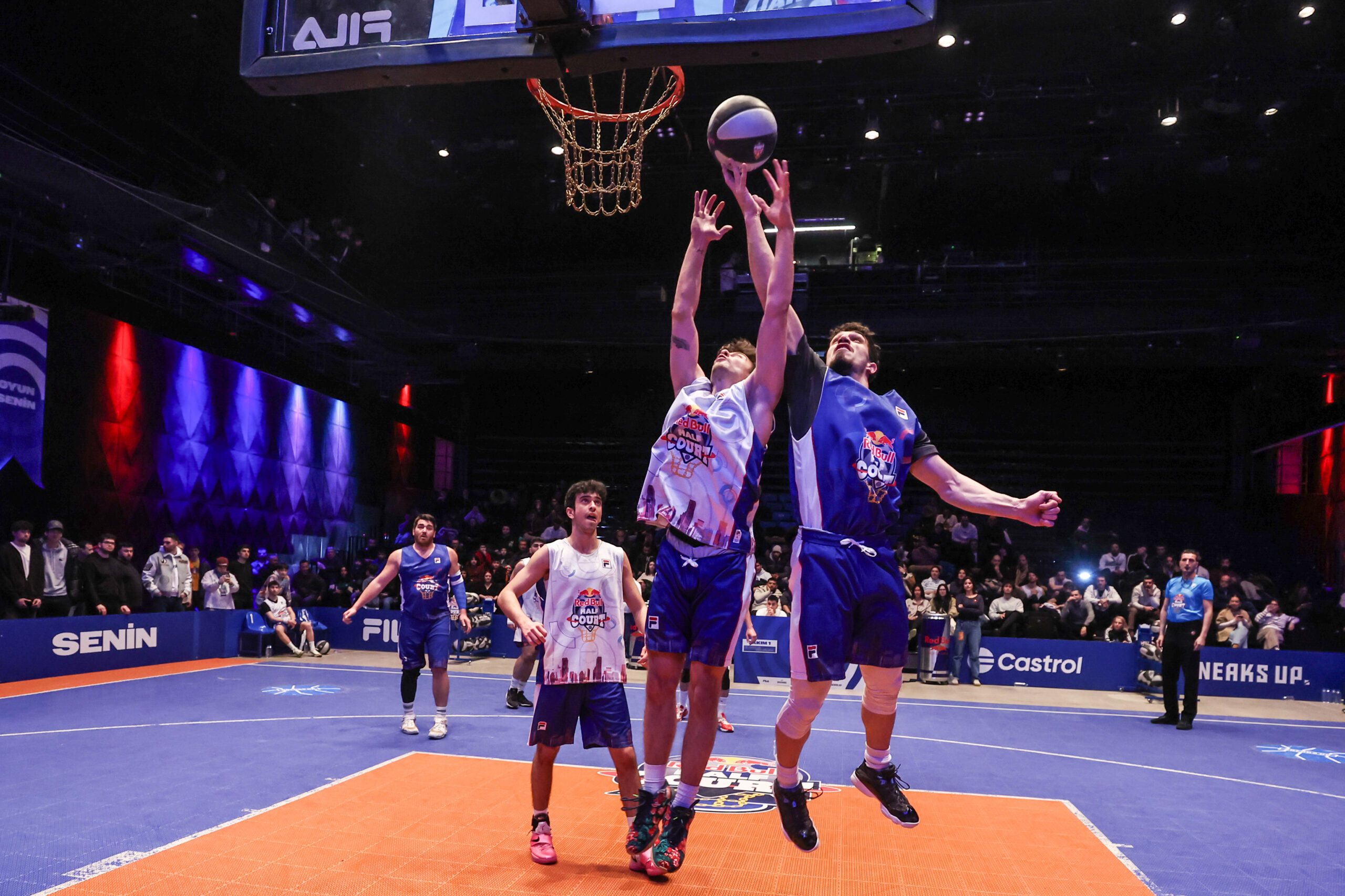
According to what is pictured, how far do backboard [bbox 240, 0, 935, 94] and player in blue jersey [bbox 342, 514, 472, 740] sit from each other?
197 inches

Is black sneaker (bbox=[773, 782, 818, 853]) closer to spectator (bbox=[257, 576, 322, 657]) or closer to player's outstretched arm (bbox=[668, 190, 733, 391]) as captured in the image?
player's outstretched arm (bbox=[668, 190, 733, 391])

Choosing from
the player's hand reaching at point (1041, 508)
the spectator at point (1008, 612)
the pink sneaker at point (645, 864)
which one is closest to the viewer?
Answer: the player's hand reaching at point (1041, 508)

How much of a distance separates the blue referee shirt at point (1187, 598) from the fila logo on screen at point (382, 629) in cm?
1202

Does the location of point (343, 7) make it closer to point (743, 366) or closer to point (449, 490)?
point (743, 366)

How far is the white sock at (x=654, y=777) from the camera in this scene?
4.00m

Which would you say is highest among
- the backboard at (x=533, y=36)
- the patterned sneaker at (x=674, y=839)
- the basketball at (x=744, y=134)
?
the backboard at (x=533, y=36)

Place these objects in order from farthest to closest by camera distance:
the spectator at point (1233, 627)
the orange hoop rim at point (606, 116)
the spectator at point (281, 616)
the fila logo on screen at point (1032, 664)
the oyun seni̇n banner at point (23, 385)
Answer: the spectator at point (281, 616)
the spectator at point (1233, 627)
the fila logo on screen at point (1032, 664)
the oyun seni̇n banner at point (23, 385)
the orange hoop rim at point (606, 116)

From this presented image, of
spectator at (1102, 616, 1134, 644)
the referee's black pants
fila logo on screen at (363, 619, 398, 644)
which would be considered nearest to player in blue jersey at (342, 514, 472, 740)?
fila logo on screen at (363, 619, 398, 644)

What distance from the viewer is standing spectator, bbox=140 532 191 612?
14.0 metres

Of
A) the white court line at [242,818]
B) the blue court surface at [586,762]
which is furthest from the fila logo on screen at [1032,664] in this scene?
the white court line at [242,818]

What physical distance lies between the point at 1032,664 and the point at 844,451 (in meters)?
12.2

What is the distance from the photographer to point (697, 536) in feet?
12.6

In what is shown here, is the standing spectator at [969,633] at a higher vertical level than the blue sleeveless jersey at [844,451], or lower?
lower

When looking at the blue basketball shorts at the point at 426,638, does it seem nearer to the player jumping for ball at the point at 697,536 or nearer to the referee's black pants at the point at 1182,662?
the player jumping for ball at the point at 697,536
